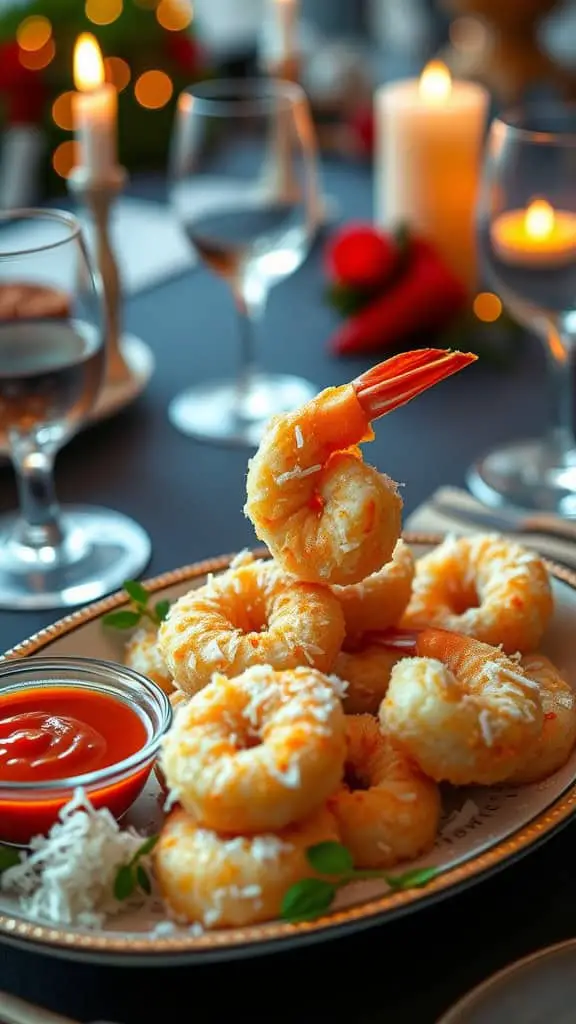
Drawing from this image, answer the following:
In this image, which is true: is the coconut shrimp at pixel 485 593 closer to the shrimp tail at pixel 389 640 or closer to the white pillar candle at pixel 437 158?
the shrimp tail at pixel 389 640

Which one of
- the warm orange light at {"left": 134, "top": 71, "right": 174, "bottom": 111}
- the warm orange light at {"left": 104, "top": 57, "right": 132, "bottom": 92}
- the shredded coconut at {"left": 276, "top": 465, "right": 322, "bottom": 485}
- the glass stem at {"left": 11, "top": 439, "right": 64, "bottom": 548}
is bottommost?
the glass stem at {"left": 11, "top": 439, "right": 64, "bottom": 548}

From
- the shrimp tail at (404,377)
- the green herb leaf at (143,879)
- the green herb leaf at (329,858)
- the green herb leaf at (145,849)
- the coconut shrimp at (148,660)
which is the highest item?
the shrimp tail at (404,377)

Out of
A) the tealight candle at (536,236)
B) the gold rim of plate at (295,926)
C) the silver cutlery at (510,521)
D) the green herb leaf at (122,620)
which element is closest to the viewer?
the gold rim of plate at (295,926)

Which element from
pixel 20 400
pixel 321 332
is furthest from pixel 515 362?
pixel 20 400

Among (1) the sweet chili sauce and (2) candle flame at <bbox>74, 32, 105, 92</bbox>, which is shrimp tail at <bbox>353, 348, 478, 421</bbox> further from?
(2) candle flame at <bbox>74, 32, 105, 92</bbox>

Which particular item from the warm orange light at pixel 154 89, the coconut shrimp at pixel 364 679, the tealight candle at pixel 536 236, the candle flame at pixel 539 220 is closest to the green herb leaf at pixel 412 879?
the coconut shrimp at pixel 364 679

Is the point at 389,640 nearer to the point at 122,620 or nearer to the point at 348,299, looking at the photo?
the point at 122,620

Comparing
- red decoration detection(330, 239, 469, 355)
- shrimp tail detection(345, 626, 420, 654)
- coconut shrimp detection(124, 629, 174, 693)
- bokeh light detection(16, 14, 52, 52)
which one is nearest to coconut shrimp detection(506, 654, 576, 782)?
shrimp tail detection(345, 626, 420, 654)
